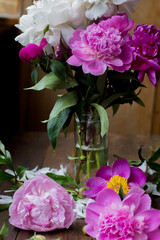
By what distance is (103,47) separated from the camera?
80 cm

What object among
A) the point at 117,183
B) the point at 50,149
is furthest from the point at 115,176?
the point at 50,149

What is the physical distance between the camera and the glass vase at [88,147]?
0.96m

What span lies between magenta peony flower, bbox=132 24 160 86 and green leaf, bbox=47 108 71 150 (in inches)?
7.3

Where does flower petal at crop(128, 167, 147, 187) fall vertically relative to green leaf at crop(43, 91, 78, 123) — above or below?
below

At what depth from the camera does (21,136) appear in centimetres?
152

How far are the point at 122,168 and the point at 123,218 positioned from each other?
24cm

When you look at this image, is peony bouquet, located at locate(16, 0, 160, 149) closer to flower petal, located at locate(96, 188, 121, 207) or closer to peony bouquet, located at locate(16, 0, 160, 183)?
peony bouquet, located at locate(16, 0, 160, 183)

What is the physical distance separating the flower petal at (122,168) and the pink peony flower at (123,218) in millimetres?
162

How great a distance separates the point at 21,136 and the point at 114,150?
363 millimetres

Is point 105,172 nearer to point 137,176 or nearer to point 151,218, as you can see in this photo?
point 137,176

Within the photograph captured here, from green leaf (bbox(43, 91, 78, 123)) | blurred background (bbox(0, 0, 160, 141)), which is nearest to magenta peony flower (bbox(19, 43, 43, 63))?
green leaf (bbox(43, 91, 78, 123))

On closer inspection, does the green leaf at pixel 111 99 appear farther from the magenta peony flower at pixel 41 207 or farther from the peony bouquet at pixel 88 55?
the magenta peony flower at pixel 41 207

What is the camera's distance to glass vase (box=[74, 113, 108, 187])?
96 centimetres

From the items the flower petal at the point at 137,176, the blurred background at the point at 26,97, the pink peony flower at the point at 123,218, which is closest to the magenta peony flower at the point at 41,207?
the pink peony flower at the point at 123,218
